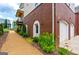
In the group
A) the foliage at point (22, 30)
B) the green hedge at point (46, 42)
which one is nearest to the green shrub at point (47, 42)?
the green hedge at point (46, 42)

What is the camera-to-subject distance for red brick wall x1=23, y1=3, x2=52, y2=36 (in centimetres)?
278

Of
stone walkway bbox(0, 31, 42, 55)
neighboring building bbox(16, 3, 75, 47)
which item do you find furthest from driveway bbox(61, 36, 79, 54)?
stone walkway bbox(0, 31, 42, 55)

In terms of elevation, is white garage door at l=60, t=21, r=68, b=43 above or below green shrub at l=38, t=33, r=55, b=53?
above

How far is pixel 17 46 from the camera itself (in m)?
2.77

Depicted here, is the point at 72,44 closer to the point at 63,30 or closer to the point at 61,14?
the point at 63,30

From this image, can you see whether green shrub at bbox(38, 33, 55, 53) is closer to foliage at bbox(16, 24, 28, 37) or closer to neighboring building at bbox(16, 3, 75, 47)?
neighboring building at bbox(16, 3, 75, 47)

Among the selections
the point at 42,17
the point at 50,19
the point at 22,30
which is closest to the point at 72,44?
the point at 50,19

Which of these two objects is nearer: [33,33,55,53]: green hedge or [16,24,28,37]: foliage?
[33,33,55,53]: green hedge

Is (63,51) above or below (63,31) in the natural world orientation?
below

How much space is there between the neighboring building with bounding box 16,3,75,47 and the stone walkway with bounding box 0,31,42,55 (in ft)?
0.64

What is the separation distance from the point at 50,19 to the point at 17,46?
632 mm

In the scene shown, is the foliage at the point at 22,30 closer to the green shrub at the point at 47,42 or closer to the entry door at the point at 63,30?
the green shrub at the point at 47,42

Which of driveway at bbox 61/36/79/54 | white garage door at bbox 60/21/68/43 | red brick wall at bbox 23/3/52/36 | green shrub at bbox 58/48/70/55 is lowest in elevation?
green shrub at bbox 58/48/70/55
